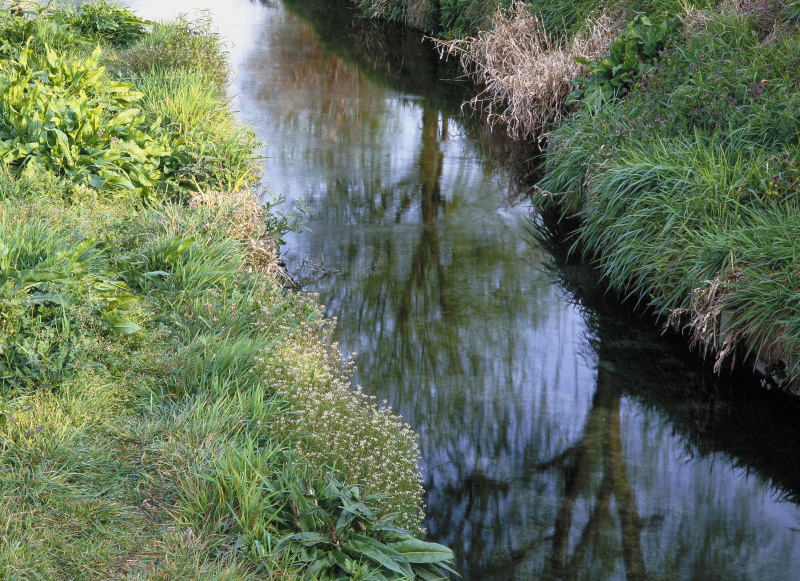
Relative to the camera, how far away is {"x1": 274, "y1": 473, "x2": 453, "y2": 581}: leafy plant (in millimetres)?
3576

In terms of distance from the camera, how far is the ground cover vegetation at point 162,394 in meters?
3.56

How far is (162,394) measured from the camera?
14.9ft

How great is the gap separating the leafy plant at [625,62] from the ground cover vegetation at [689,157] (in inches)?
0.6

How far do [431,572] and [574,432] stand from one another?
1.83 metres

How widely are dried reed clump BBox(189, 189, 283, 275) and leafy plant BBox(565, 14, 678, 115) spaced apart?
149 inches

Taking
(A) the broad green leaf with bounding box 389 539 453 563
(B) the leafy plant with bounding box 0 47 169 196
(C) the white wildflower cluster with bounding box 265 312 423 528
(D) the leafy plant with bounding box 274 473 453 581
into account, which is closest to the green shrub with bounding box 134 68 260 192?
(B) the leafy plant with bounding box 0 47 169 196

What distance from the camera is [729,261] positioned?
18.8 ft

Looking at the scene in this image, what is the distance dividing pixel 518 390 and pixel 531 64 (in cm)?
588

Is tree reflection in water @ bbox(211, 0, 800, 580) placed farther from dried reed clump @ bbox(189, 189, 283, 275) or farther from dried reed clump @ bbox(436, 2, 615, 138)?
dried reed clump @ bbox(436, 2, 615, 138)

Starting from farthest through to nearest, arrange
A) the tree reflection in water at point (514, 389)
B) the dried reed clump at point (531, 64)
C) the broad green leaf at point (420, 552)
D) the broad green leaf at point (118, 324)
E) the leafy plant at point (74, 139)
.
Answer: the dried reed clump at point (531, 64), the leafy plant at point (74, 139), the broad green leaf at point (118, 324), the tree reflection in water at point (514, 389), the broad green leaf at point (420, 552)

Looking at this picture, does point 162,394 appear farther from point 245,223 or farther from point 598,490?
point 598,490

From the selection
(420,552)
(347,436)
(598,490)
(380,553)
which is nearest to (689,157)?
(598,490)

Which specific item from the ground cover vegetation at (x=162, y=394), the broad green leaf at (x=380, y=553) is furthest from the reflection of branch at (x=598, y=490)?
the broad green leaf at (x=380, y=553)

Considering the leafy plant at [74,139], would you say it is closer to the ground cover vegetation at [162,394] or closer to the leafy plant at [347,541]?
the ground cover vegetation at [162,394]
